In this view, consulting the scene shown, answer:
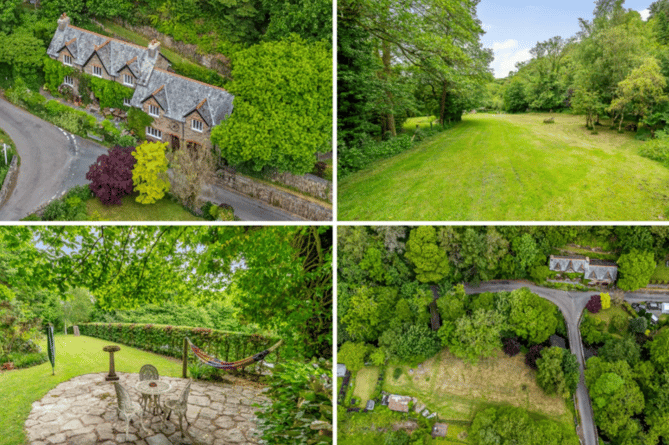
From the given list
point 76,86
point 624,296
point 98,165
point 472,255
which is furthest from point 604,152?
point 76,86

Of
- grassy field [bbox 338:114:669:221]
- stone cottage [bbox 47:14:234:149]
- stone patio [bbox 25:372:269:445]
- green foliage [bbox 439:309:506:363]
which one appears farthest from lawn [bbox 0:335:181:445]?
green foliage [bbox 439:309:506:363]

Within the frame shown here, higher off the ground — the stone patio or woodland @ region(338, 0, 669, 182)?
woodland @ region(338, 0, 669, 182)

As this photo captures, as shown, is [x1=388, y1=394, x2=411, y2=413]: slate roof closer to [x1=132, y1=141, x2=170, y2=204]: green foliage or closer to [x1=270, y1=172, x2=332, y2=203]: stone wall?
[x1=270, y1=172, x2=332, y2=203]: stone wall

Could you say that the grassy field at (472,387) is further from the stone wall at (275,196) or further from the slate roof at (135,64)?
the slate roof at (135,64)

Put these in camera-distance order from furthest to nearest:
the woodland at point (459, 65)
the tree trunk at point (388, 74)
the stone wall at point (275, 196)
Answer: the stone wall at point (275, 196) < the tree trunk at point (388, 74) < the woodland at point (459, 65)

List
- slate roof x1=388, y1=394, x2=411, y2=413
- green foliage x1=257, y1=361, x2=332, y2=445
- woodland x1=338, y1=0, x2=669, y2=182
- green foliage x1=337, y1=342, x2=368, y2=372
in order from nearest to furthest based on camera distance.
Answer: green foliage x1=257, y1=361, x2=332, y2=445, woodland x1=338, y1=0, x2=669, y2=182, green foliage x1=337, y1=342, x2=368, y2=372, slate roof x1=388, y1=394, x2=411, y2=413

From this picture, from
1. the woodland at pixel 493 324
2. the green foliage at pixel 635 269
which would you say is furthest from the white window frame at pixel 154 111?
the green foliage at pixel 635 269

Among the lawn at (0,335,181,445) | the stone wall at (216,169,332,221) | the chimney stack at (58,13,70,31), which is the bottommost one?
the lawn at (0,335,181,445)
